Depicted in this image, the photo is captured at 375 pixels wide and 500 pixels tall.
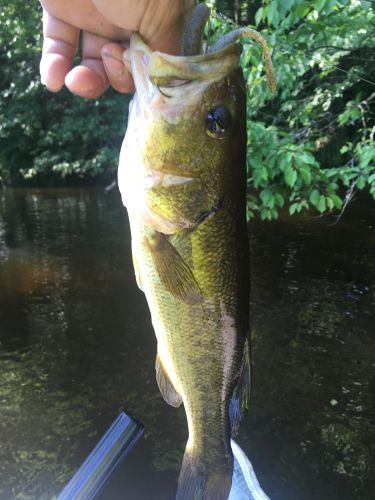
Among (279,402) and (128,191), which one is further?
(279,402)

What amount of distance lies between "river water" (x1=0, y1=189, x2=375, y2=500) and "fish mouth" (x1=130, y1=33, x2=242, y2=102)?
403 centimetres

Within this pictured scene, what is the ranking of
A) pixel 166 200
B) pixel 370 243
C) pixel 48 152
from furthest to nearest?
pixel 48 152 → pixel 370 243 → pixel 166 200

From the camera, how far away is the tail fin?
1.74m

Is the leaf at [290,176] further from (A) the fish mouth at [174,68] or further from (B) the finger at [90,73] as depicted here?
(A) the fish mouth at [174,68]

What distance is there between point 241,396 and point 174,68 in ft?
3.47

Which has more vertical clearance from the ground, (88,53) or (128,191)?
(88,53)

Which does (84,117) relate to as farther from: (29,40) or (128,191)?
(128,191)

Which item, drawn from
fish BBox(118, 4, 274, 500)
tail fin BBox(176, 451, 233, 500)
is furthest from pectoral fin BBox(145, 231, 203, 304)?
tail fin BBox(176, 451, 233, 500)

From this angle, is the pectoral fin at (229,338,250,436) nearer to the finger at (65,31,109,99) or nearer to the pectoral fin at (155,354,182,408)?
the pectoral fin at (155,354,182,408)

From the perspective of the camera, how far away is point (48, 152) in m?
21.1

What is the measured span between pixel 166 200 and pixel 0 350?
20.0ft

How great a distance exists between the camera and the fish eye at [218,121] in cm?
147

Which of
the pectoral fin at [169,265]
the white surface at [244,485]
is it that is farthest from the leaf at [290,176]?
the pectoral fin at [169,265]

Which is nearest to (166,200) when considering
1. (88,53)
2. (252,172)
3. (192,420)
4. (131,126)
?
(131,126)
